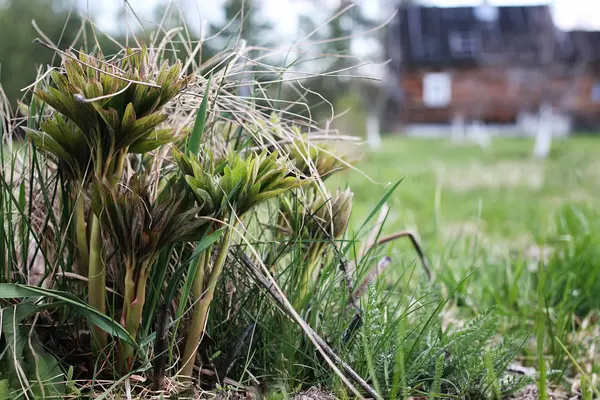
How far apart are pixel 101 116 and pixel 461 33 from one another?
95.9 feet

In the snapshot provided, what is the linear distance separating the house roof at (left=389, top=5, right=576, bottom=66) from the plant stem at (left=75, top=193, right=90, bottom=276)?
25.1 m

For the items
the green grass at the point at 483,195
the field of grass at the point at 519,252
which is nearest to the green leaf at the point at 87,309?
the field of grass at the point at 519,252

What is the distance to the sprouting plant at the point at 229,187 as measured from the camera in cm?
98

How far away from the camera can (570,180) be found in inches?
278

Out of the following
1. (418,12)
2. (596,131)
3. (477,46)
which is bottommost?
(596,131)

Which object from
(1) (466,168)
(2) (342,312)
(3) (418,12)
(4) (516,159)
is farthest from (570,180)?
(3) (418,12)

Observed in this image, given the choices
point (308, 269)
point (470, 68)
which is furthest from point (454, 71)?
point (308, 269)

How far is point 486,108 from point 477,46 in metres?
3.20

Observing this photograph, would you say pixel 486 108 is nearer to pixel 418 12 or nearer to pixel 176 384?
pixel 418 12

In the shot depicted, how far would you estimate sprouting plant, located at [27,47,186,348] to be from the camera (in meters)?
0.95

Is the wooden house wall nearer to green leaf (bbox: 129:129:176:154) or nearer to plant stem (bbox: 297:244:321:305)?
plant stem (bbox: 297:244:321:305)

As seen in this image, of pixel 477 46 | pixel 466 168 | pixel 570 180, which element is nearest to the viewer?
pixel 570 180

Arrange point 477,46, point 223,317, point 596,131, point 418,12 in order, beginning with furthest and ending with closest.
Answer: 1. point 418,12
2. point 477,46
3. point 596,131
4. point 223,317

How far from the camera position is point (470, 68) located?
26969 mm
